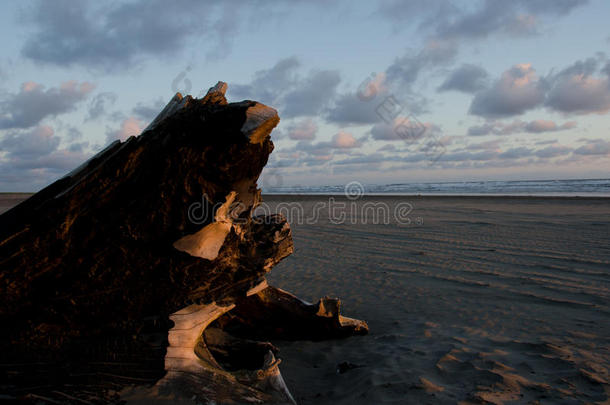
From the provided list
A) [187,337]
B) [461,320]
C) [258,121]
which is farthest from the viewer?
[461,320]

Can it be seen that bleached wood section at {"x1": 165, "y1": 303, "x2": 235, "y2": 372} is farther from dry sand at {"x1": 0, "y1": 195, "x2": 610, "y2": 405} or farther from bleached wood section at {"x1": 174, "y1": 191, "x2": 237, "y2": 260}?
dry sand at {"x1": 0, "y1": 195, "x2": 610, "y2": 405}

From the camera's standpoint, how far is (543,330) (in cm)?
413

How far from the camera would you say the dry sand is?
10.0 ft

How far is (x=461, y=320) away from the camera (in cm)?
457

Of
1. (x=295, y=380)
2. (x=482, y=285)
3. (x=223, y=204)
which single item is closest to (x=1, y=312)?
(x=223, y=204)

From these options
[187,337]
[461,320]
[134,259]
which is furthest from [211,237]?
[461,320]

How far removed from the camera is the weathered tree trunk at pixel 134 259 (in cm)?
241

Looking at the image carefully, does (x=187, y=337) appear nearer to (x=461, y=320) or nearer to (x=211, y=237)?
(x=211, y=237)

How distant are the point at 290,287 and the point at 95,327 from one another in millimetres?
3890

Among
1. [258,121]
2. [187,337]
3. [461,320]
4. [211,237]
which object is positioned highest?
[258,121]

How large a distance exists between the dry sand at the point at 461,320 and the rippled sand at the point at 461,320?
1 cm

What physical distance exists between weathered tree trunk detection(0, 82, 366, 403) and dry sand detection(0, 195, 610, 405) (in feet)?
3.24

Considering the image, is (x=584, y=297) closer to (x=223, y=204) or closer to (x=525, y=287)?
(x=525, y=287)

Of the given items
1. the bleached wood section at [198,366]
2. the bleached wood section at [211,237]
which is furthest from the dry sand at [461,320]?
the bleached wood section at [211,237]
